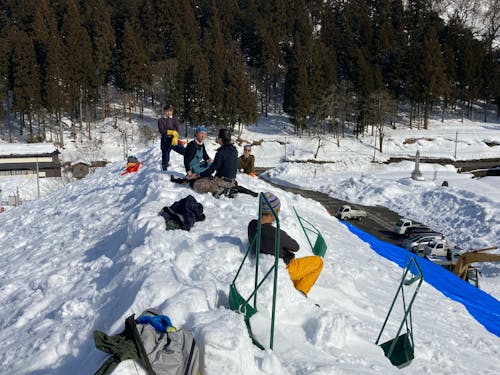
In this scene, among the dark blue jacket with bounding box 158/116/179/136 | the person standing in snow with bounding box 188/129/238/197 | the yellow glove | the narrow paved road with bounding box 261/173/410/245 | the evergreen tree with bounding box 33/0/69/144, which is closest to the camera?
the person standing in snow with bounding box 188/129/238/197

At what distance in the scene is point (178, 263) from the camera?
5.50 m

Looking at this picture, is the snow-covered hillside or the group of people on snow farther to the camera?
the group of people on snow

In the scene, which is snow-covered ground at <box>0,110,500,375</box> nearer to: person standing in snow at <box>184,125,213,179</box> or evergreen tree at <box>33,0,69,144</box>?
person standing in snow at <box>184,125,213,179</box>

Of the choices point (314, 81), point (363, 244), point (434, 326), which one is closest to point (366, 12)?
point (314, 81)

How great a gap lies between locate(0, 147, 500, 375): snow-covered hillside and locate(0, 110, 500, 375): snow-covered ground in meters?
0.02

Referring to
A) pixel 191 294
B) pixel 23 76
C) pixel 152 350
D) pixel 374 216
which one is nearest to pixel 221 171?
pixel 191 294

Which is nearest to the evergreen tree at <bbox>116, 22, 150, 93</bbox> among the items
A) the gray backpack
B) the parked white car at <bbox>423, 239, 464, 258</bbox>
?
the parked white car at <bbox>423, 239, 464, 258</bbox>

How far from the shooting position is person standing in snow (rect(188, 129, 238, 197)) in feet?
29.1

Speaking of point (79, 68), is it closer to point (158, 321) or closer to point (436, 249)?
point (436, 249)

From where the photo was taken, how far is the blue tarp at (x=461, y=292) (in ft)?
26.6

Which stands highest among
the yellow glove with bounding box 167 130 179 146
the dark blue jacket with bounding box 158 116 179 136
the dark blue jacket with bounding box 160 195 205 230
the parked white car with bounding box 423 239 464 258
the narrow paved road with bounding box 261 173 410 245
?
the dark blue jacket with bounding box 158 116 179 136

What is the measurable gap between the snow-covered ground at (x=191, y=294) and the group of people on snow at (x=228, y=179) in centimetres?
25

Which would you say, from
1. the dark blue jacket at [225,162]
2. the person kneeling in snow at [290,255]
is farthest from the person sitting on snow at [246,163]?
the person kneeling in snow at [290,255]

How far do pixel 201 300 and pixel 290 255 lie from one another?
1620 millimetres
